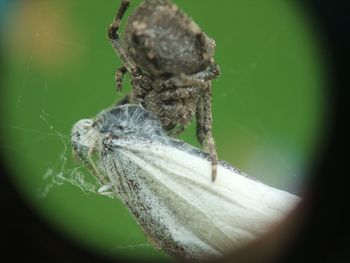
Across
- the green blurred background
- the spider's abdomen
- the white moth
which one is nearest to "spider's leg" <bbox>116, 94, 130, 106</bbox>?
the white moth

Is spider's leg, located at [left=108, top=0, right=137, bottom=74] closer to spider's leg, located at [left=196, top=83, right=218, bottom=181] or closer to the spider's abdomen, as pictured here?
the spider's abdomen

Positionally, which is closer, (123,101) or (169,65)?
(169,65)

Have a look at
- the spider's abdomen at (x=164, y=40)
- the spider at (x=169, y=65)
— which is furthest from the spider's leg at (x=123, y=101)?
the spider's abdomen at (x=164, y=40)

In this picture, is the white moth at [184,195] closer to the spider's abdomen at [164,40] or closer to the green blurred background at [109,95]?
the spider's abdomen at [164,40]

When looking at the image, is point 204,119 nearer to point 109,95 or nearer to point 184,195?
point 184,195

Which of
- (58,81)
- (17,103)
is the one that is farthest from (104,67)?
(17,103)

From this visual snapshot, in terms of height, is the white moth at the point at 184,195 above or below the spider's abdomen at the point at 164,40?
below

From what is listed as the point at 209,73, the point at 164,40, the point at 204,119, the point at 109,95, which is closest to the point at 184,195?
the point at 204,119

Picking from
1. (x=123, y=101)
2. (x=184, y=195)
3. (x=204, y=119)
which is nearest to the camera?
(x=184, y=195)
